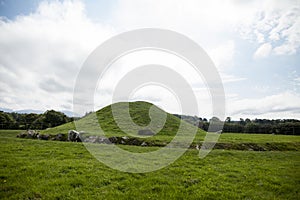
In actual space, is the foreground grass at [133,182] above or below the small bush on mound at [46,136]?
below

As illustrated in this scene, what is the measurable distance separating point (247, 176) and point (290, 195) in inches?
133

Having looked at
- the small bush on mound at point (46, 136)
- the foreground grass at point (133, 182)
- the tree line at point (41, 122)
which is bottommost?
the foreground grass at point (133, 182)

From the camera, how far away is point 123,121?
160 ft

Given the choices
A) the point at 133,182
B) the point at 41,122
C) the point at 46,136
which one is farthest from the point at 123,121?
the point at 133,182

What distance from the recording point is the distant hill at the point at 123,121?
1619 inches

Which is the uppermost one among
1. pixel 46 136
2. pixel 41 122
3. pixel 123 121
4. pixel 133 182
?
pixel 123 121

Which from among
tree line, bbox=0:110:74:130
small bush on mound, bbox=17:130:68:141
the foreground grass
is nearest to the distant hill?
small bush on mound, bbox=17:130:68:141

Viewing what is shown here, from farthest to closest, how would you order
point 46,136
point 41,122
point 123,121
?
point 41,122 → point 123,121 → point 46,136

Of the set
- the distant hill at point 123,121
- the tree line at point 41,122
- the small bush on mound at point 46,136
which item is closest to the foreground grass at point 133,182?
the small bush on mound at point 46,136

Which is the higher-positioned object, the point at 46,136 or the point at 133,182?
the point at 46,136

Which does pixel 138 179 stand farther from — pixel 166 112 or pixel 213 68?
pixel 166 112

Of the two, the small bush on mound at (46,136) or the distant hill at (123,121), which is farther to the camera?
the distant hill at (123,121)

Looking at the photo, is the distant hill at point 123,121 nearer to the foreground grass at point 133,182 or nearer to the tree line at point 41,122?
the tree line at point 41,122

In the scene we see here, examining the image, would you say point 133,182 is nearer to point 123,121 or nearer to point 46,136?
point 46,136
